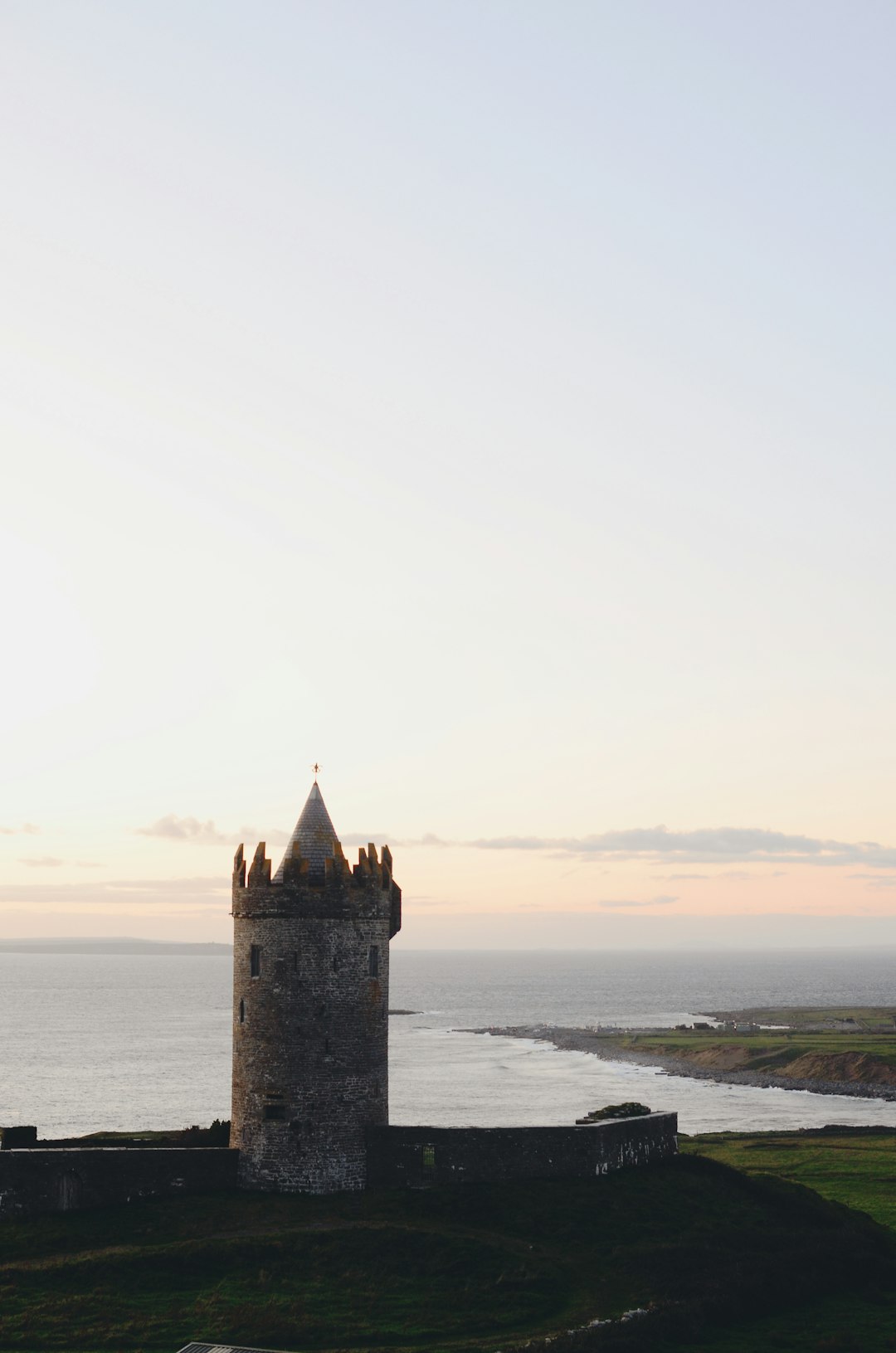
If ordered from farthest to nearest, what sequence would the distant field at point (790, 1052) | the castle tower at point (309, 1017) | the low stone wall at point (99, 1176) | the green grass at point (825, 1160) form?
the distant field at point (790, 1052) < the green grass at point (825, 1160) < the castle tower at point (309, 1017) < the low stone wall at point (99, 1176)

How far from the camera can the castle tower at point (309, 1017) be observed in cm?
3875

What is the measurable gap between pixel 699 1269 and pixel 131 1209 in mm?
16194

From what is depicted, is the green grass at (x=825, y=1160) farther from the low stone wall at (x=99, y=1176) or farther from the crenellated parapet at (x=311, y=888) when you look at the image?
the low stone wall at (x=99, y=1176)

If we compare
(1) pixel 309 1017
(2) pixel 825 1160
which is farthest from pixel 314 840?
(2) pixel 825 1160

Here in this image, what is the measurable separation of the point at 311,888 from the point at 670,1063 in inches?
3962

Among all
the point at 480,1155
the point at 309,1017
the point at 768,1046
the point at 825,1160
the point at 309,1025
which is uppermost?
the point at 309,1017

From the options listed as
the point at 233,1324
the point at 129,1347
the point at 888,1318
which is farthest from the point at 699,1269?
the point at 129,1347

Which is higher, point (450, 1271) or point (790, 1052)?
point (450, 1271)

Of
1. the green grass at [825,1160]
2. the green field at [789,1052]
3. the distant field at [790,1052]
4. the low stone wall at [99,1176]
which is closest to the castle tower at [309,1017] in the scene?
the low stone wall at [99,1176]

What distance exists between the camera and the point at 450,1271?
33281mm

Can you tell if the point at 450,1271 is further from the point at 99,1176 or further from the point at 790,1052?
the point at 790,1052

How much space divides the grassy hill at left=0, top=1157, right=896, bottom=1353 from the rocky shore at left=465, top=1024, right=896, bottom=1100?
237 feet

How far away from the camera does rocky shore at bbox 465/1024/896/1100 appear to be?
108 meters

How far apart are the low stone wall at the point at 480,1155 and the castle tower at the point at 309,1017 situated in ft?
2.46
